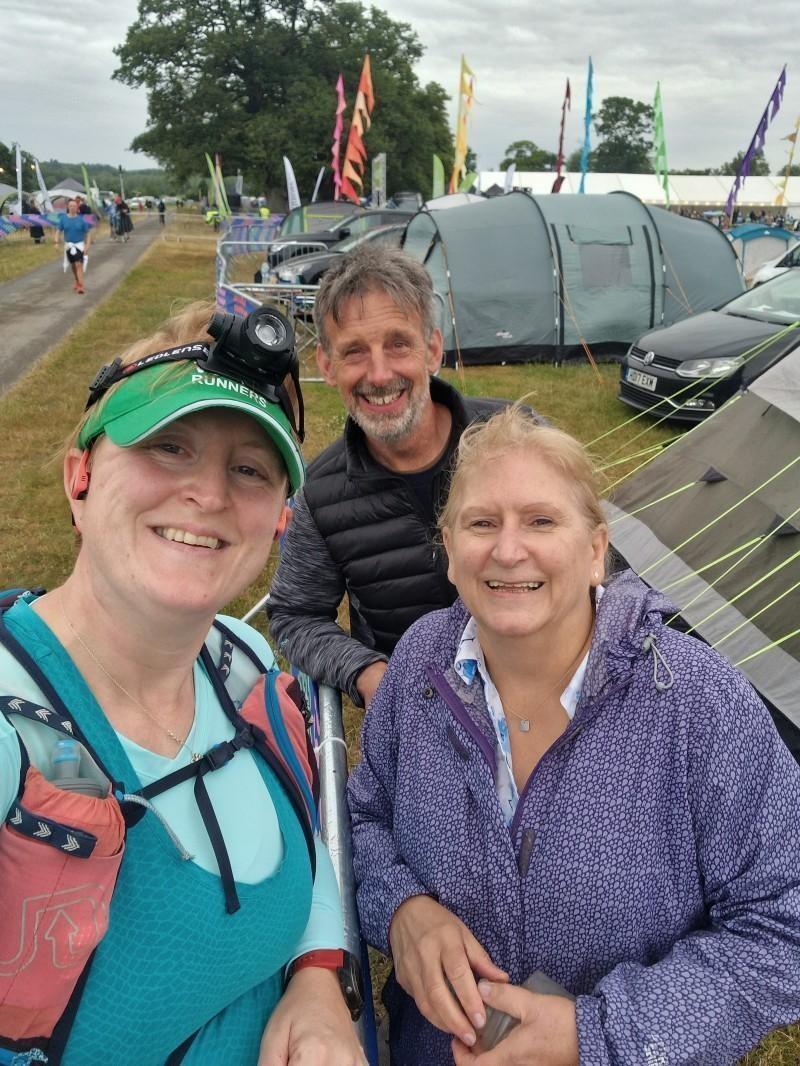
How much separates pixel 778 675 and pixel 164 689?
2.99 metres

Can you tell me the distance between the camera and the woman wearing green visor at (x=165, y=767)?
0.94 m

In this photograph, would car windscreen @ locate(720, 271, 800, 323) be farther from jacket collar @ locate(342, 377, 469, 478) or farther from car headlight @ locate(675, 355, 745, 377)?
jacket collar @ locate(342, 377, 469, 478)

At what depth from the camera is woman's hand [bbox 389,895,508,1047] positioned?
1.34 metres

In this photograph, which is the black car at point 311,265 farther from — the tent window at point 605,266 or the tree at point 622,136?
the tree at point 622,136

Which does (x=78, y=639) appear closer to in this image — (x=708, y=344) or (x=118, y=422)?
Answer: (x=118, y=422)

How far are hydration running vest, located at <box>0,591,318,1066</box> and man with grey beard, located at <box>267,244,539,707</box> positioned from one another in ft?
3.46

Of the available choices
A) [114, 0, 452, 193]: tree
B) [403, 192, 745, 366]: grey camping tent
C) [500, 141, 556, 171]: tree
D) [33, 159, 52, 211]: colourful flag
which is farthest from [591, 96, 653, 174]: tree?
[403, 192, 745, 366]: grey camping tent

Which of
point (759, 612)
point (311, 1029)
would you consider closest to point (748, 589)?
point (759, 612)

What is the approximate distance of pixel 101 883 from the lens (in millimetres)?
951

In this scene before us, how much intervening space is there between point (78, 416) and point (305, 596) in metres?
7.48

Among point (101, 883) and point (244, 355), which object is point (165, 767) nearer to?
point (101, 883)

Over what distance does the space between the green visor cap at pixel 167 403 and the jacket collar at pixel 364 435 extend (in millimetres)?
1172

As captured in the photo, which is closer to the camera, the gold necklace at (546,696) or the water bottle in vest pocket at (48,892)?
the water bottle in vest pocket at (48,892)

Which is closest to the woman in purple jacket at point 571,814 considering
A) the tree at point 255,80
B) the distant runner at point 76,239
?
the distant runner at point 76,239
